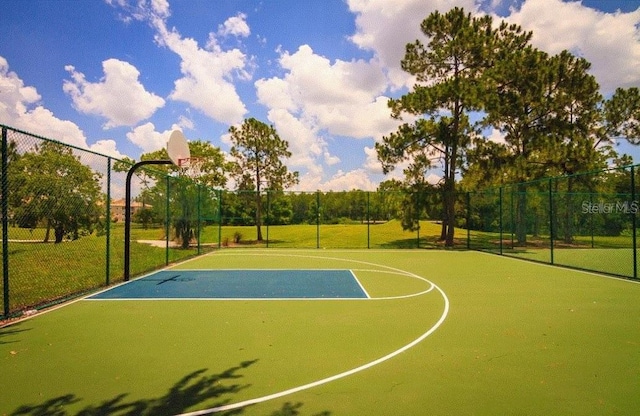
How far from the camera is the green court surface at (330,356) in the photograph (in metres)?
3.21

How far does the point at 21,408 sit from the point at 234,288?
5.20m

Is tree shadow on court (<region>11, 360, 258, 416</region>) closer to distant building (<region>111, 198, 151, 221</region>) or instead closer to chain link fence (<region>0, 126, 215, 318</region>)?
chain link fence (<region>0, 126, 215, 318</region>)

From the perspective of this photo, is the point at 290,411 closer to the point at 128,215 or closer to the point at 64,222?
the point at 128,215

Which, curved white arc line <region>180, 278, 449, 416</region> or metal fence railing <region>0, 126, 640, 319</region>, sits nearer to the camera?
curved white arc line <region>180, 278, 449, 416</region>

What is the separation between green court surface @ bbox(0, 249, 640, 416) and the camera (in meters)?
3.21

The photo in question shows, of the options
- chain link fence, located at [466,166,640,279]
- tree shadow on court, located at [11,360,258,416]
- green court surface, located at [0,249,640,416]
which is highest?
chain link fence, located at [466,166,640,279]

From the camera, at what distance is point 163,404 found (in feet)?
10.4

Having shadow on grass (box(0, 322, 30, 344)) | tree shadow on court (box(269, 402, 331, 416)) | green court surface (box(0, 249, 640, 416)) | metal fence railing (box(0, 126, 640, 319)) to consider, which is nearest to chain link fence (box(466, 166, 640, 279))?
metal fence railing (box(0, 126, 640, 319))

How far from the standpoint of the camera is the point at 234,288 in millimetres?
8266

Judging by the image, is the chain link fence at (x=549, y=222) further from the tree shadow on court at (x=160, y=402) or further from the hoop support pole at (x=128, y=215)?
the tree shadow on court at (x=160, y=402)

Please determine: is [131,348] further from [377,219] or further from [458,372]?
[377,219]

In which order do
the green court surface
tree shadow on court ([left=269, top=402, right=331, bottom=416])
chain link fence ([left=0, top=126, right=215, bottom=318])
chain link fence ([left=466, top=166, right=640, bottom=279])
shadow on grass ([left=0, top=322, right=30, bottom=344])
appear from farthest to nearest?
chain link fence ([left=466, top=166, right=640, bottom=279]) < chain link fence ([left=0, top=126, right=215, bottom=318]) < shadow on grass ([left=0, top=322, right=30, bottom=344]) < the green court surface < tree shadow on court ([left=269, top=402, right=331, bottom=416])

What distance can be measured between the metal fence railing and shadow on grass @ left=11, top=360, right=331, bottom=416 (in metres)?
3.29

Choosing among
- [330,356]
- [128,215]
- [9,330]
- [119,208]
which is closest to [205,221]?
[119,208]
